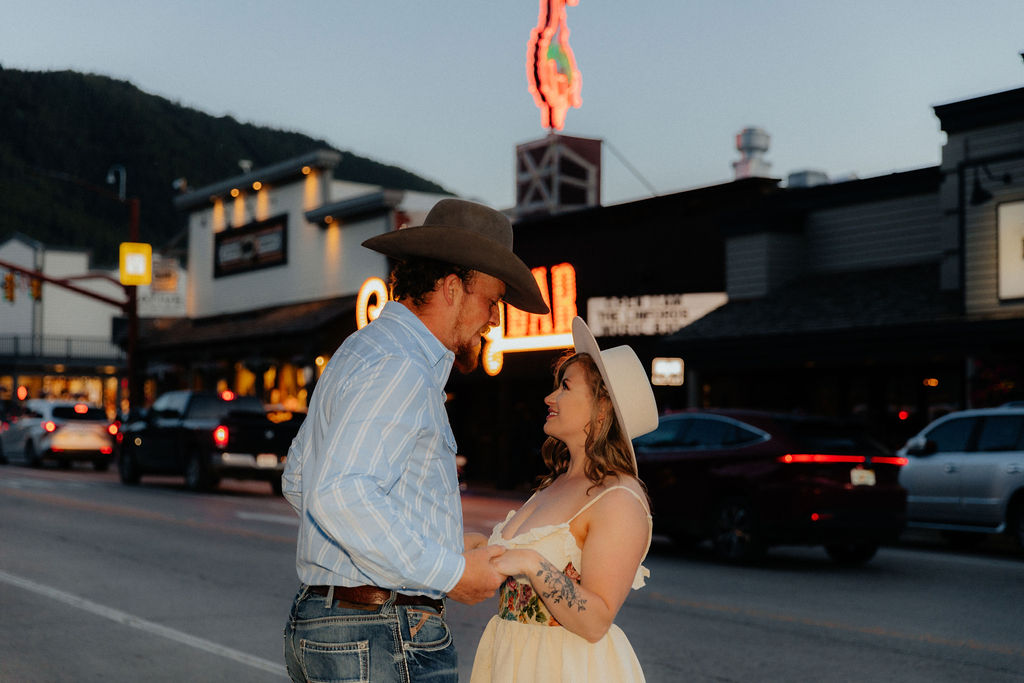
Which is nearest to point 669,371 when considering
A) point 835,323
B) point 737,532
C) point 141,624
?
point 835,323

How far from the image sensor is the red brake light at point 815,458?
1322 centimetres

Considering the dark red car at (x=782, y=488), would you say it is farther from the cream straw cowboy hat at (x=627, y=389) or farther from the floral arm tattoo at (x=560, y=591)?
the floral arm tattoo at (x=560, y=591)

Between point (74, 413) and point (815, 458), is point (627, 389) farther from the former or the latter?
A: point (74, 413)

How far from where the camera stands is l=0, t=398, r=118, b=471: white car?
31.9 metres

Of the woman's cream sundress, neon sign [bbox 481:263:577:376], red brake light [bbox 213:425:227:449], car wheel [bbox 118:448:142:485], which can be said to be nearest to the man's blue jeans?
the woman's cream sundress

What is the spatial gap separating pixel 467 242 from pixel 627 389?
705mm

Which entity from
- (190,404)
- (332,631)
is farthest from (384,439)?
(190,404)

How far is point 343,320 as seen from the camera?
35906mm

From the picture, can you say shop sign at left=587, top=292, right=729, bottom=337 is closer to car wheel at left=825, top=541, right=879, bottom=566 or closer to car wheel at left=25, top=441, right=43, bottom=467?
car wheel at left=825, top=541, right=879, bottom=566

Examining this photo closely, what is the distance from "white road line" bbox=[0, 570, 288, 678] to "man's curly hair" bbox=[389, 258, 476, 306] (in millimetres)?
4806

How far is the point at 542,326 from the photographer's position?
29219 millimetres

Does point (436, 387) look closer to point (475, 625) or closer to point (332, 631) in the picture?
point (332, 631)

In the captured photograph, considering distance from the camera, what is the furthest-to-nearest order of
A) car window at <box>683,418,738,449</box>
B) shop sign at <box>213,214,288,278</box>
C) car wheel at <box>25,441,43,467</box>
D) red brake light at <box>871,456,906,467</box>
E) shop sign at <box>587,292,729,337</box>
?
shop sign at <box>213,214,288,278</box>
car wheel at <box>25,441,43,467</box>
shop sign at <box>587,292,729,337</box>
car window at <box>683,418,738,449</box>
red brake light at <box>871,456,906,467</box>

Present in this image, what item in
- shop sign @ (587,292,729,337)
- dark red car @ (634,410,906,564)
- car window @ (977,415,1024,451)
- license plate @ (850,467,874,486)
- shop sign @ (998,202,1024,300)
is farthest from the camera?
shop sign @ (587,292,729,337)
